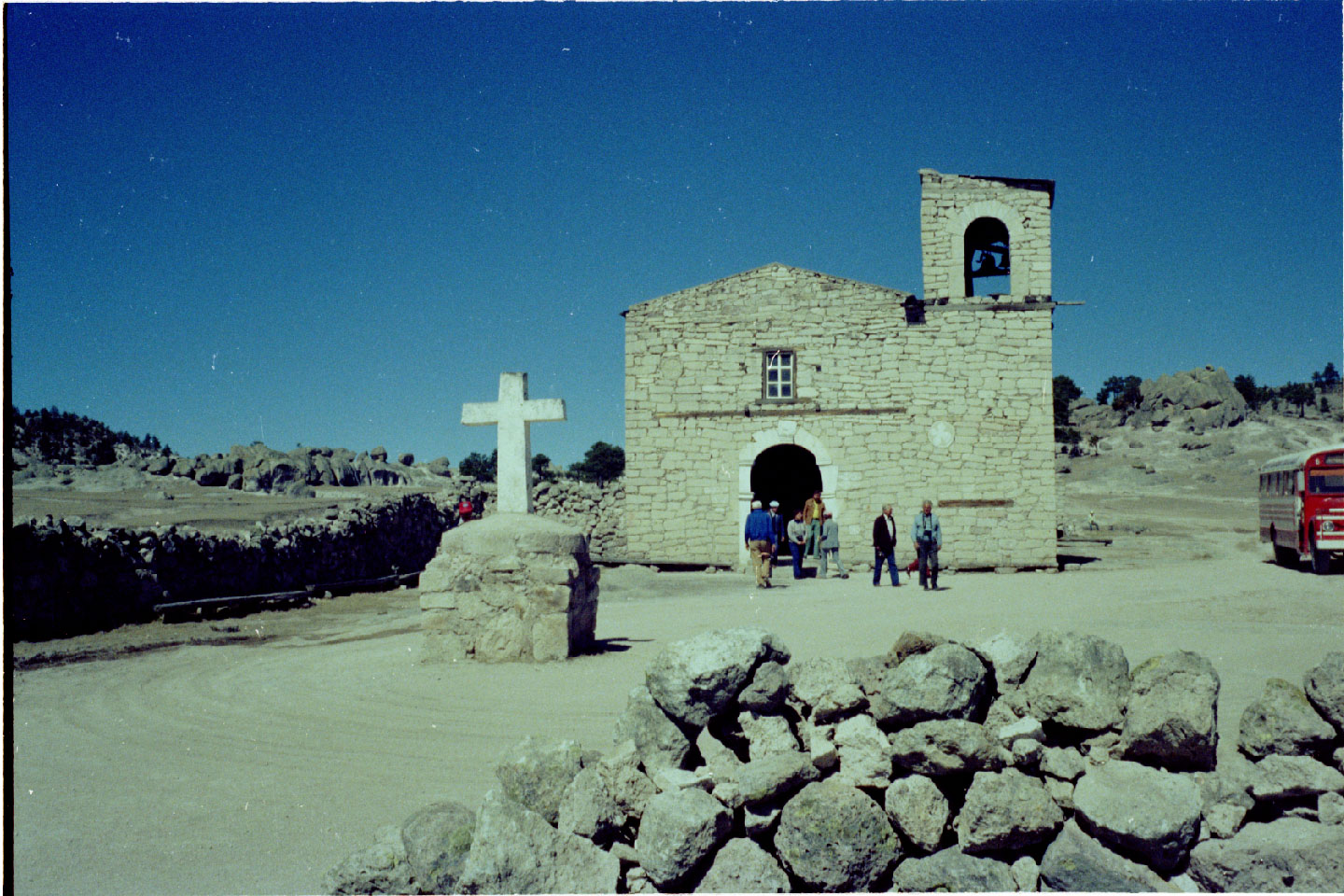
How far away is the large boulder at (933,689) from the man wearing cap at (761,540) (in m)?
11.3

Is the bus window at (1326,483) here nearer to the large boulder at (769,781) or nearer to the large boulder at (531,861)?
the large boulder at (769,781)

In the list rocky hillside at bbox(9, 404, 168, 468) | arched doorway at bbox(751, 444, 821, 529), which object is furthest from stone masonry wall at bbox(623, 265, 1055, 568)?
rocky hillside at bbox(9, 404, 168, 468)

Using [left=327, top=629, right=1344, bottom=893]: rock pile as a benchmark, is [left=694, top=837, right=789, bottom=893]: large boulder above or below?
below

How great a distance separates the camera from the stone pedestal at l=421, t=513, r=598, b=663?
8.30 metres

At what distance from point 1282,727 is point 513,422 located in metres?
6.41

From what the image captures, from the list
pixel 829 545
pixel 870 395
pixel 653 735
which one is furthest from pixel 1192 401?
pixel 653 735

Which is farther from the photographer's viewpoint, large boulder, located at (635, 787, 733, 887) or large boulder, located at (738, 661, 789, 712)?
large boulder, located at (738, 661, 789, 712)

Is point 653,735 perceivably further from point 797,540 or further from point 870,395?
point 870,395

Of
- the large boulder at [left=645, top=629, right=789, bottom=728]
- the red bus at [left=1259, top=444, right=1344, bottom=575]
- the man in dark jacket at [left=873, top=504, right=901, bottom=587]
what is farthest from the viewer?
the man in dark jacket at [left=873, top=504, right=901, bottom=587]

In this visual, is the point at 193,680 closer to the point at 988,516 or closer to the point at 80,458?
the point at 988,516

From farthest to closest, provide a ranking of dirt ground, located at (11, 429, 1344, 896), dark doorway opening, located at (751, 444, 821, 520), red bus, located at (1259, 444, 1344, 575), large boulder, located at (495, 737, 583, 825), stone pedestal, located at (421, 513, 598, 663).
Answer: dark doorway opening, located at (751, 444, 821, 520) < red bus, located at (1259, 444, 1344, 575) < stone pedestal, located at (421, 513, 598, 663) < dirt ground, located at (11, 429, 1344, 896) < large boulder, located at (495, 737, 583, 825)

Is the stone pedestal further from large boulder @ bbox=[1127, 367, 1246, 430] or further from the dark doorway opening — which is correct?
large boulder @ bbox=[1127, 367, 1246, 430]

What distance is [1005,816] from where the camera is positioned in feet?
11.4

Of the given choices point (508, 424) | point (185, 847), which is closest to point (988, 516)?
point (508, 424)
